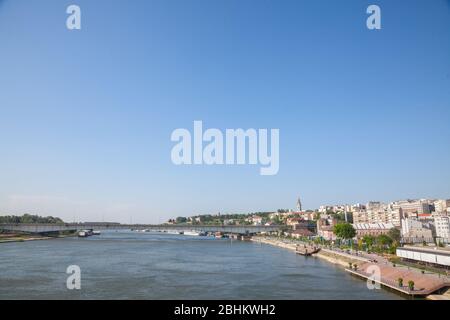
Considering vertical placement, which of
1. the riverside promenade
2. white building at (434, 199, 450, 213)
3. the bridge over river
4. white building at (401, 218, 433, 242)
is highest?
white building at (434, 199, 450, 213)

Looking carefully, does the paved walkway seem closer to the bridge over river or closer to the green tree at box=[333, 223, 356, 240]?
the green tree at box=[333, 223, 356, 240]

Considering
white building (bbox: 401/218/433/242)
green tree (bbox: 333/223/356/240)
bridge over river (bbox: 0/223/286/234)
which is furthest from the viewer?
bridge over river (bbox: 0/223/286/234)

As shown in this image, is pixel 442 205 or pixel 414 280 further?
pixel 442 205

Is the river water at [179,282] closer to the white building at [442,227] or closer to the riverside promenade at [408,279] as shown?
the riverside promenade at [408,279]

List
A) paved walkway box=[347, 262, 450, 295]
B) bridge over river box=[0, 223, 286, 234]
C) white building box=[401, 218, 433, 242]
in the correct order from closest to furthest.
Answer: paved walkway box=[347, 262, 450, 295]
white building box=[401, 218, 433, 242]
bridge over river box=[0, 223, 286, 234]

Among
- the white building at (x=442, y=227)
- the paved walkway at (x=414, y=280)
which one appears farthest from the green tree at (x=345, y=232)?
the paved walkway at (x=414, y=280)

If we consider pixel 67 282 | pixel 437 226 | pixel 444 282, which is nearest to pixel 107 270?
pixel 67 282

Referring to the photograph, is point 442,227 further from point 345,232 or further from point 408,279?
point 408,279

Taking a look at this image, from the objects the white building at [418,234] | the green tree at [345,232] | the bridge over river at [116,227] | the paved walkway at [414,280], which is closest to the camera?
the paved walkway at [414,280]

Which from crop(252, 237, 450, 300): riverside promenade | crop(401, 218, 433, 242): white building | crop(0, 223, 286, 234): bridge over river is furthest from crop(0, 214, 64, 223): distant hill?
crop(252, 237, 450, 300): riverside promenade

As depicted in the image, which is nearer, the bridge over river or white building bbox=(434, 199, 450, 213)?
the bridge over river

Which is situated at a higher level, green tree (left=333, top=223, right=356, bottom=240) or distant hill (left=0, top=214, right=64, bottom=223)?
green tree (left=333, top=223, right=356, bottom=240)

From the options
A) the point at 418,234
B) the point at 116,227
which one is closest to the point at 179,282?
the point at 418,234
